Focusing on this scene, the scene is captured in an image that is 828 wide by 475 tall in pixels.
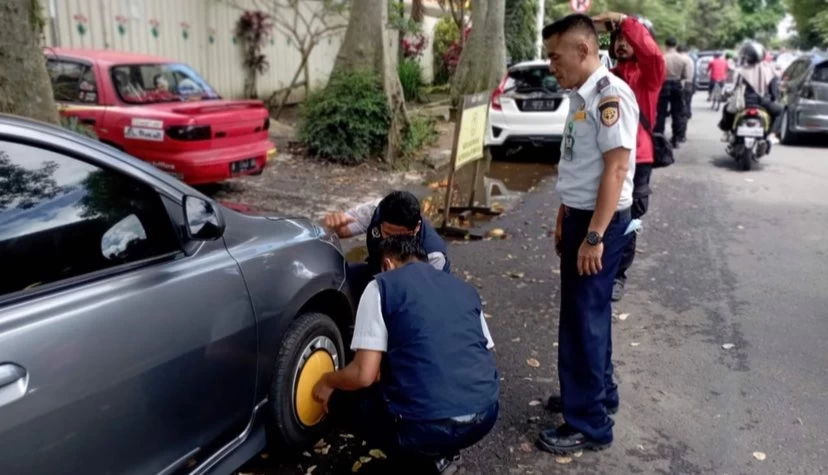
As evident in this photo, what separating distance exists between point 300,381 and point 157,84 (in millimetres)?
6120

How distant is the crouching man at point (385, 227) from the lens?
3.41m

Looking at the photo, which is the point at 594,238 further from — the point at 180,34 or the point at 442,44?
the point at 442,44

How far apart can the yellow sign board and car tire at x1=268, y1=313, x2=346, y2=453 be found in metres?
3.90

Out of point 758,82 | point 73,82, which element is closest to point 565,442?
point 73,82

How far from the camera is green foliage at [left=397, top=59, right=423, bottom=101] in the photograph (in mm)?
19578

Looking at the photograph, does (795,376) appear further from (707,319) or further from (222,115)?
(222,115)

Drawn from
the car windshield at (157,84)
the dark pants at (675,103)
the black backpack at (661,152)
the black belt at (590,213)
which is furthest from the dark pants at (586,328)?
the dark pants at (675,103)

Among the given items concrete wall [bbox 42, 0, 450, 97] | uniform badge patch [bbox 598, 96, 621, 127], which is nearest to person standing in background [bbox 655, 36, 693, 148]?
concrete wall [bbox 42, 0, 450, 97]

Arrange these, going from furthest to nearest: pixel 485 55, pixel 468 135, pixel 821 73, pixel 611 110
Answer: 1. pixel 485 55
2. pixel 821 73
3. pixel 468 135
4. pixel 611 110

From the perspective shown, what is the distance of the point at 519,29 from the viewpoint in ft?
76.2

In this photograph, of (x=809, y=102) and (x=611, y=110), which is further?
(x=809, y=102)

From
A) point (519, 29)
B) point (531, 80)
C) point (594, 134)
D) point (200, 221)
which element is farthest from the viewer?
point (519, 29)

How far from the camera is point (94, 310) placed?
222 centimetres

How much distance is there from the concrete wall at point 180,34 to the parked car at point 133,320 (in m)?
9.19
